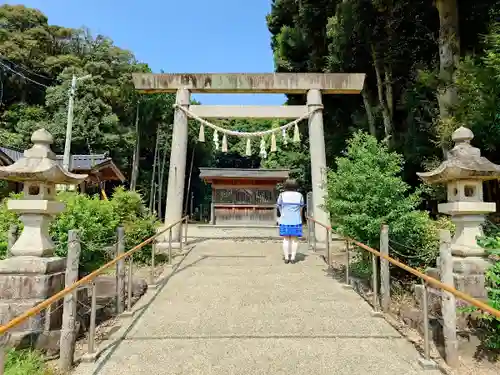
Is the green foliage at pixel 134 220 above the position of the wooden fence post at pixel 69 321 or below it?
above

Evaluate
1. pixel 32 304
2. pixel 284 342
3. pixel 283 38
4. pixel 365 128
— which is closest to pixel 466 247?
pixel 284 342

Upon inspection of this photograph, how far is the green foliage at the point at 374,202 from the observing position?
6.29 meters

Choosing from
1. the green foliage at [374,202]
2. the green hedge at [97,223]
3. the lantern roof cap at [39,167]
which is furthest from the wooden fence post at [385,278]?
the green hedge at [97,223]

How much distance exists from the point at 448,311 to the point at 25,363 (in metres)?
4.43

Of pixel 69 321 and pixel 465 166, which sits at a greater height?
pixel 465 166

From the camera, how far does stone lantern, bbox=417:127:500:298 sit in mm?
4754

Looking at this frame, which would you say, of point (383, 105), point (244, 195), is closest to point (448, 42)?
point (383, 105)

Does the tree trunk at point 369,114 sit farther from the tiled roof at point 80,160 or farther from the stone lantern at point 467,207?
the tiled roof at point 80,160

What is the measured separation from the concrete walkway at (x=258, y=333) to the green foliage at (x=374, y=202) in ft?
3.80

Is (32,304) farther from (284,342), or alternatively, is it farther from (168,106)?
(168,106)

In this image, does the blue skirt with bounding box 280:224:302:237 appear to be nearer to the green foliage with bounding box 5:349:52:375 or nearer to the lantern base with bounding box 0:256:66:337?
the lantern base with bounding box 0:256:66:337

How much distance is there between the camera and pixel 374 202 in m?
6.28

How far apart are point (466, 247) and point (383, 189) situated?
1.64 metres

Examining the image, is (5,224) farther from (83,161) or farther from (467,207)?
(83,161)
